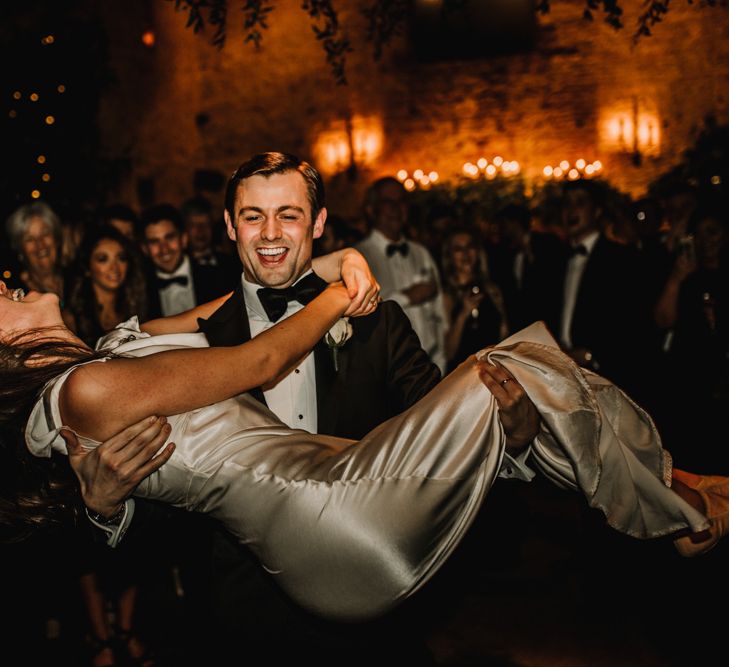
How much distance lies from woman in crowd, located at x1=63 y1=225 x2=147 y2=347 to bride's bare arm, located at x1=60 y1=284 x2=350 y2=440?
2340 mm

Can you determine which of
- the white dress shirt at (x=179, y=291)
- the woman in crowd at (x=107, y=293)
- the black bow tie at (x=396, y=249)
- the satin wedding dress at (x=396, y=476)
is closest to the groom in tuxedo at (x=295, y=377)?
the satin wedding dress at (x=396, y=476)

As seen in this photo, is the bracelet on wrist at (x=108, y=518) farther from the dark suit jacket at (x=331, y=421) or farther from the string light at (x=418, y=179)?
the string light at (x=418, y=179)

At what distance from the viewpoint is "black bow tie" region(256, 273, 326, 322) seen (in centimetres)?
203

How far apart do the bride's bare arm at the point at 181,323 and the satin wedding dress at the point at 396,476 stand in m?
0.53

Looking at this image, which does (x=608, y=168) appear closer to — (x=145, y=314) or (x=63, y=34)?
(x=63, y=34)

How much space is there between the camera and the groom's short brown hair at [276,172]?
1.90 meters

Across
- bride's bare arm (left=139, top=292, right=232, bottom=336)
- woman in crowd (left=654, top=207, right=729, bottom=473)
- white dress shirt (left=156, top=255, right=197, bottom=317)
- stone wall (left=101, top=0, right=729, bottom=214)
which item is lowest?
woman in crowd (left=654, top=207, right=729, bottom=473)

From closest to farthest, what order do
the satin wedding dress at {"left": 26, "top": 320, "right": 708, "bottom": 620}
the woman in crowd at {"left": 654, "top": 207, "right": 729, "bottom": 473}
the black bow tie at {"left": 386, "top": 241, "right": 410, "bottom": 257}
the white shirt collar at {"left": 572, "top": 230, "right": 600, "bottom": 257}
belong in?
1. the satin wedding dress at {"left": 26, "top": 320, "right": 708, "bottom": 620}
2. the woman in crowd at {"left": 654, "top": 207, "right": 729, "bottom": 473}
3. the white shirt collar at {"left": 572, "top": 230, "right": 600, "bottom": 257}
4. the black bow tie at {"left": 386, "top": 241, "right": 410, "bottom": 257}

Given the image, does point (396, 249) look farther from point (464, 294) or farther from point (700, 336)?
point (700, 336)

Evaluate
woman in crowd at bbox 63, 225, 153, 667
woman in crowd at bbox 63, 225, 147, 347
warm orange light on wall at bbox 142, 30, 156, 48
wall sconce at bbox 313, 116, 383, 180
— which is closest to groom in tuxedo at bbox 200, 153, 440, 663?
woman in crowd at bbox 63, 225, 153, 667

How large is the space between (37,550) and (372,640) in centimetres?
168

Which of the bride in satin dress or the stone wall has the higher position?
the stone wall

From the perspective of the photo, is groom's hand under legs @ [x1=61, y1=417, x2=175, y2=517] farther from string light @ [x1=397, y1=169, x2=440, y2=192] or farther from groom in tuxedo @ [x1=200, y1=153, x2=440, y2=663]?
string light @ [x1=397, y1=169, x2=440, y2=192]

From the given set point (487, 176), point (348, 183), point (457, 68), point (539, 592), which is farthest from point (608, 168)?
point (539, 592)
